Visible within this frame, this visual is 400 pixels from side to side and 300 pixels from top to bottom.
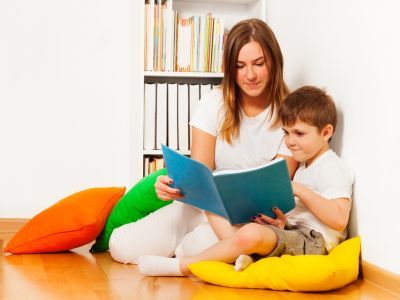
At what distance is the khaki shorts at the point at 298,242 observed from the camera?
6.79ft

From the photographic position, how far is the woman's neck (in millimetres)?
2543

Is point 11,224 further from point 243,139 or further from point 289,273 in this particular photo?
point 289,273

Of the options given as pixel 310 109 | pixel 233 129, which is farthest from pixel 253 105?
pixel 310 109

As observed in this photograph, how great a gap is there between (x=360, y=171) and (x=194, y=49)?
3.82 ft

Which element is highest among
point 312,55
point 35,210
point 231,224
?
point 312,55

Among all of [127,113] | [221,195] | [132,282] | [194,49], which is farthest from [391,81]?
[127,113]

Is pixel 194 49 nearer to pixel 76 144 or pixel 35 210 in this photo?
pixel 76 144

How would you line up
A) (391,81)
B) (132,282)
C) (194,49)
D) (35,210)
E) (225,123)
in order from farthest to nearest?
1. (35,210)
2. (194,49)
3. (225,123)
4. (132,282)
5. (391,81)

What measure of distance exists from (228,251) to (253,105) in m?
0.68

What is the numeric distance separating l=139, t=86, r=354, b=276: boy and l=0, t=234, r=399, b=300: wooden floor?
0.30ft

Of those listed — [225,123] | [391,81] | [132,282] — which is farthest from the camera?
[225,123]

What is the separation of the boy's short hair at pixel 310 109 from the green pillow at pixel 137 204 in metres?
0.56

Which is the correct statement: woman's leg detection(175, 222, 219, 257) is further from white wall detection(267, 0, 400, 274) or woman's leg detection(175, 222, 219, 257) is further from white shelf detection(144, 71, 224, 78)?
white shelf detection(144, 71, 224, 78)

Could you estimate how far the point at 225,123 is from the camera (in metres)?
2.49
